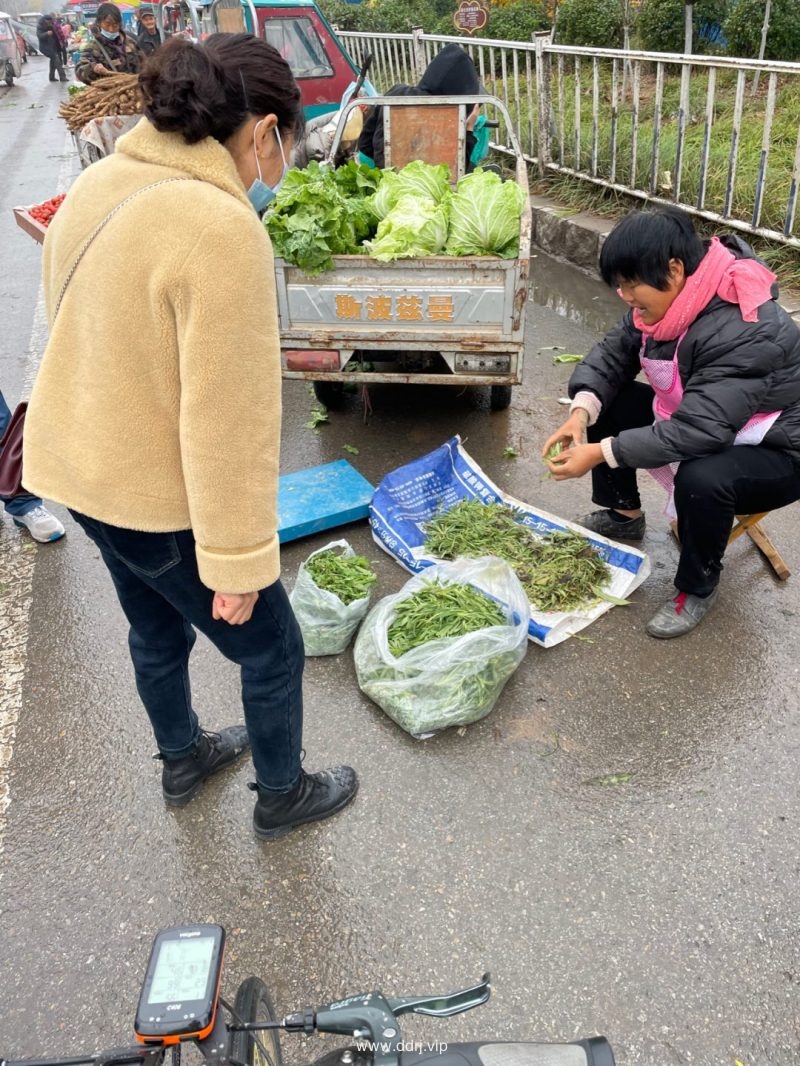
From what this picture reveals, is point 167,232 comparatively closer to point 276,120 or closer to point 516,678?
point 276,120

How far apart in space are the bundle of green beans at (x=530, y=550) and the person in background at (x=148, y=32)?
1238 centimetres

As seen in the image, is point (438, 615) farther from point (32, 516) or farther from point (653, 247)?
point (32, 516)

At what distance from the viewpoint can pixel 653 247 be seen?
8.41ft

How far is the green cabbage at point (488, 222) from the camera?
13.4 ft

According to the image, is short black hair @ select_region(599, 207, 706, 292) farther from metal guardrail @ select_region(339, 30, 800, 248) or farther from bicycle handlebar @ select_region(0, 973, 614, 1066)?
metal guardrail @ select_region(339, 30, 800, 248)

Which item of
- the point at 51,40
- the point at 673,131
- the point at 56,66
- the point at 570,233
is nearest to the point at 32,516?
the point at 570,233

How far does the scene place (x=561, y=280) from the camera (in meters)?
7.15

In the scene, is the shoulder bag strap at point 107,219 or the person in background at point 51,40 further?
the person in background at point 51,40

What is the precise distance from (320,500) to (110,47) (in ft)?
35.5

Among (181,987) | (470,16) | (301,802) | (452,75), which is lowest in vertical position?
(301,802)

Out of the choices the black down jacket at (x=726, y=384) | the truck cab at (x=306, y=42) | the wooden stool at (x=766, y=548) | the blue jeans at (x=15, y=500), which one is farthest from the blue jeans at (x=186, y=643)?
the truck cab at (x=306, y=42)

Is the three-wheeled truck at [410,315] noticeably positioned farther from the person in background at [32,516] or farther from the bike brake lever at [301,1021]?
the bike brake lever at [301,1021]

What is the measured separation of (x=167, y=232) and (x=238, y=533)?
A: 0.61 metres

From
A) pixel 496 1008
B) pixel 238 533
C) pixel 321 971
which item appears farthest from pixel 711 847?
pixel 238 533
